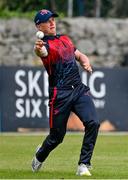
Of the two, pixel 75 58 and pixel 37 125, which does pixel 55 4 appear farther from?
pixel 75 58

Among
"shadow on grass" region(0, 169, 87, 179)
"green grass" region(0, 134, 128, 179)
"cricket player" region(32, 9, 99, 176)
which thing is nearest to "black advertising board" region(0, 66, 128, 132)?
"green grass" region(0, 134, 128, 179)

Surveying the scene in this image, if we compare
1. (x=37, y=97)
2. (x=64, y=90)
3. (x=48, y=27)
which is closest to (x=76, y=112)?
(x=64, y=90)

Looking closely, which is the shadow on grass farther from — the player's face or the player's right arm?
the player's face

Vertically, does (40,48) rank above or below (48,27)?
below

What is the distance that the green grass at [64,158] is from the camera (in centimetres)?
1266

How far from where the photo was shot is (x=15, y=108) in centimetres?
2417

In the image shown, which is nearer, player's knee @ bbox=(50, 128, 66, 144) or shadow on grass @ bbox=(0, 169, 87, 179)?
shadow on grass @ bbox=(0, 169, 87, 179)

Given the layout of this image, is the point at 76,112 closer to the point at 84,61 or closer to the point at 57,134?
the point at 57,134

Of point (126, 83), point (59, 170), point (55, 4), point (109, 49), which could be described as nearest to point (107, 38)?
point (109, 49)

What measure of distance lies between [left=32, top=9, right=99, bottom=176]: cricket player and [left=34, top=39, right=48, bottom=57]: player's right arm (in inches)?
3.4

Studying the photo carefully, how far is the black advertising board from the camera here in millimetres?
24156

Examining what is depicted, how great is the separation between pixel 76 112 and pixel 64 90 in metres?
0.34

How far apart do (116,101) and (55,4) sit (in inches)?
764

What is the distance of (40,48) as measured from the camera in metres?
12.2
